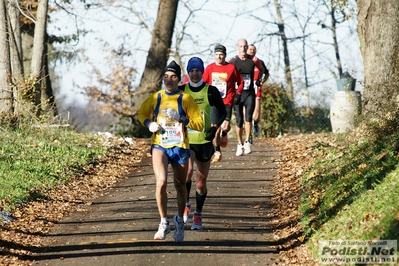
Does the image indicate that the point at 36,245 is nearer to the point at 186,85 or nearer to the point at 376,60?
the point at 186,85

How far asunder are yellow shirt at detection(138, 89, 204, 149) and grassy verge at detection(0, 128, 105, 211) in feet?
11.9

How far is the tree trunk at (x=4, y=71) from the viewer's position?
63.0 ft

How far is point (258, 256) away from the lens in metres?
9.55

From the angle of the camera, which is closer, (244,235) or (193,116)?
(193,116)

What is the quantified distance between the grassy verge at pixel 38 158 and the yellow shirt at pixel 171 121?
3.62 m

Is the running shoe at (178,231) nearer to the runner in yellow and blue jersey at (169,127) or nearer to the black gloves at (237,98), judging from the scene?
the runner in yellow and blue jersey at (169,127)

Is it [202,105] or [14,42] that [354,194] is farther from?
[14,42]

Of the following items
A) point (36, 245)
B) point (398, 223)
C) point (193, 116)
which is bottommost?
point (36, 245)

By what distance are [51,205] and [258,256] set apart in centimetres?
467

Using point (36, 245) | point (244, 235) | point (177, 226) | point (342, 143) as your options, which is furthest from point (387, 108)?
point (36, 245)

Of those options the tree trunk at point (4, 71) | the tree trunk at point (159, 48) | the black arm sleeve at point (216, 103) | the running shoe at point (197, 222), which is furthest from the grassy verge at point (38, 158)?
the tree trunk at point (159, 48)

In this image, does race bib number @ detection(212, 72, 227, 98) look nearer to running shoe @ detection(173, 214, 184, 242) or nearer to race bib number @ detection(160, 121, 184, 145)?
race bib number @ detection(160, 121, 184, 145)

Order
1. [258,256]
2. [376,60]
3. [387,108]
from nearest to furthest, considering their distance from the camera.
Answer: [258,256], [387,108], [376,60]

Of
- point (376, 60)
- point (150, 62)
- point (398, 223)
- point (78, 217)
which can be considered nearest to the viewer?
point (398, 223)
